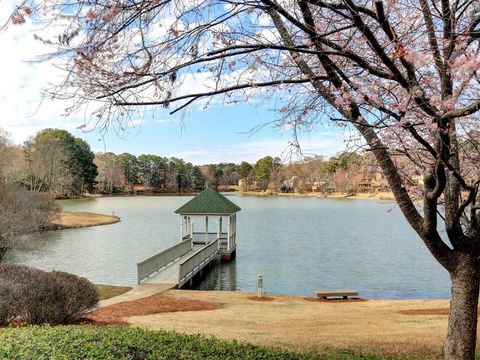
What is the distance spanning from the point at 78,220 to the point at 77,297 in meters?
41.2

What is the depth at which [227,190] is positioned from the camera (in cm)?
13050

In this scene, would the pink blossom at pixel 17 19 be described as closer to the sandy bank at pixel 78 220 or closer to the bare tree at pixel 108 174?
the sandy bank at pixel 78 220

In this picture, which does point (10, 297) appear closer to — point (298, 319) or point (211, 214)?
point (298, 319)

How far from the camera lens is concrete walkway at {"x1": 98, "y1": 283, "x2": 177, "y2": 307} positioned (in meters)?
13.5

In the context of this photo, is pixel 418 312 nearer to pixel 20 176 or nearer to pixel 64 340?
pixel 64 340

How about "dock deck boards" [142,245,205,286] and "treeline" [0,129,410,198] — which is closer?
"dock deck boards" [142,245,205,286]

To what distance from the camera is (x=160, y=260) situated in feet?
62.2

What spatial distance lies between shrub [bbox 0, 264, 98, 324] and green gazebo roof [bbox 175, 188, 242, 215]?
55.6ft

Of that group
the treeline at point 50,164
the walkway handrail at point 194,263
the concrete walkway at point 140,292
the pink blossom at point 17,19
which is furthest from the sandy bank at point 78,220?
the pink blossom at point 17,19

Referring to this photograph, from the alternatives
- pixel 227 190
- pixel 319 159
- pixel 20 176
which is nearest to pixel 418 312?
pixel 319 159

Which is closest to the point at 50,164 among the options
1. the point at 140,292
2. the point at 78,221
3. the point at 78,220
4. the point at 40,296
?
the point at 78,220

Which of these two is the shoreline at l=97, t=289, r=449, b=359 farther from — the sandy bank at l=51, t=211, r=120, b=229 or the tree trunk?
the sandy bank at l=51, t=211, r=120, b=229

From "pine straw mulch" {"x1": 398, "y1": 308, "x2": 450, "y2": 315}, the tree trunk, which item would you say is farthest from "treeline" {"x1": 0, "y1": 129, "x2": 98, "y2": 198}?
the tree trunk

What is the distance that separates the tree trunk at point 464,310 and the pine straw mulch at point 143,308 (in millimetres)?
7188
